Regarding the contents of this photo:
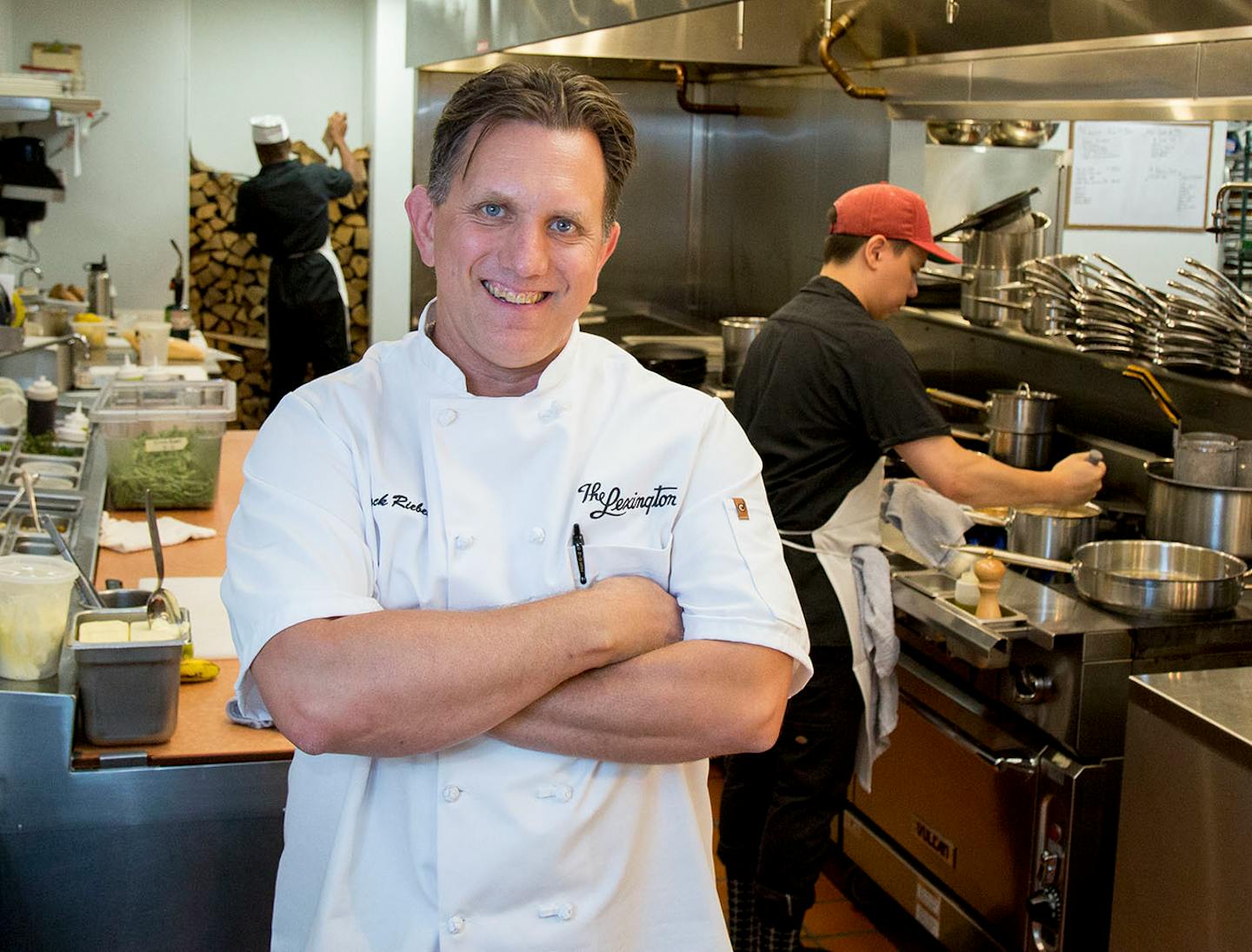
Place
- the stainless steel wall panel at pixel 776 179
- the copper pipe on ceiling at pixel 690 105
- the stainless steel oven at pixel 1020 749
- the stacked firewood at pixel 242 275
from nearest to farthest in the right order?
the stainless steel oven at pixel 1020 749, the stainless steel wall panel at pixel 776 179, the copper pipe on ceiling at pixel 690 105, the stacked firewood at pixel 242 275

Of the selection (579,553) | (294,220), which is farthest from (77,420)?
(294,220)

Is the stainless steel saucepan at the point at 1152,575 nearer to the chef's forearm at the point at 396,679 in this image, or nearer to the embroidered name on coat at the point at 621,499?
the embroidered name on coat at the point at 621,499

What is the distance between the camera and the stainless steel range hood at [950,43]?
3166 mm

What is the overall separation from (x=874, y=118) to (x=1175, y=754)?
121 inches

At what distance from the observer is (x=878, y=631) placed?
3.08m

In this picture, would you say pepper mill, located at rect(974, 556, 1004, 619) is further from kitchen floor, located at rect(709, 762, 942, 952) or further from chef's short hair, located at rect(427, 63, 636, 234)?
chef's short hair, located at rect(427, 63, 636, 234)

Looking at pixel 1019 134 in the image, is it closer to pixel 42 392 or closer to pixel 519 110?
pixel 42 392

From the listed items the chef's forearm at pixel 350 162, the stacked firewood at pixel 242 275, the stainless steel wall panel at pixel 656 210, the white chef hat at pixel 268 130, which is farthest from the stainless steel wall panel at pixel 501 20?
the stacked firewood at pixel 242 275

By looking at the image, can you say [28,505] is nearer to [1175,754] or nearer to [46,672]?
[46,672]

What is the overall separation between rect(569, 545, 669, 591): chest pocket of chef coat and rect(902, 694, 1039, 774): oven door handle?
163 centimetres

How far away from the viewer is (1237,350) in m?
3.20

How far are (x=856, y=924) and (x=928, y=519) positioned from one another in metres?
1.14

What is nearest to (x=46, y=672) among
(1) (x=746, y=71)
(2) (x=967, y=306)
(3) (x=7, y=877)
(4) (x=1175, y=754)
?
(3) (x=7, y=877)

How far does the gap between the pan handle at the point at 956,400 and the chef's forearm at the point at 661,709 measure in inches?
106
